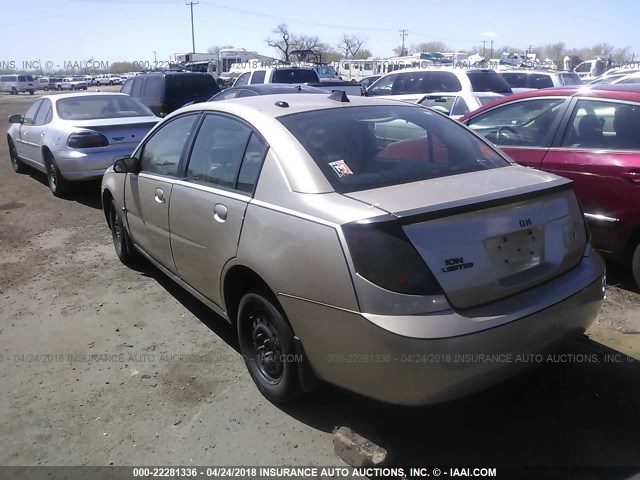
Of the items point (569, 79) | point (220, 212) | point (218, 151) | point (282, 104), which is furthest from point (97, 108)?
point (569, 79)

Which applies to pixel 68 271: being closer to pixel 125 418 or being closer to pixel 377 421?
pixel 125 418

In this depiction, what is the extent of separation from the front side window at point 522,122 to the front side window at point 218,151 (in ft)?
9.70

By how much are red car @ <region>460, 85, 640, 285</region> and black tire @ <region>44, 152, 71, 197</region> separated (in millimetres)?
6283

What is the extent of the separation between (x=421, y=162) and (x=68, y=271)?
387 centimetres

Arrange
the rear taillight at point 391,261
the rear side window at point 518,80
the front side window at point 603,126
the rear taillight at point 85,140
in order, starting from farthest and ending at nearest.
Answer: the rear side window at point 518,80
the rear taillight at point 85,140
the front side window at point 603,126
the rear taillight at point 391,261

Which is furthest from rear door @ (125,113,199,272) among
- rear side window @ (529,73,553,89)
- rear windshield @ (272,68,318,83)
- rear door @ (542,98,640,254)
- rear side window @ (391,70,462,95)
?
rear side window @ (529,73,553,89)

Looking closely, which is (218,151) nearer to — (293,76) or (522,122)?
(522,122)

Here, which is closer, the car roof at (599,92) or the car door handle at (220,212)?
the car door handle at (220,212)

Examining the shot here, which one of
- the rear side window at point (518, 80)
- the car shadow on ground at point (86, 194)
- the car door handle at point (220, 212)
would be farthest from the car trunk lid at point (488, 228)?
the rear side window at point (518, 80)

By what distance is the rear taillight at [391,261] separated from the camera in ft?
7.35

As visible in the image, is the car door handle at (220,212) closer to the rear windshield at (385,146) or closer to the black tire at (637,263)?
the rear windshield at (385,146)

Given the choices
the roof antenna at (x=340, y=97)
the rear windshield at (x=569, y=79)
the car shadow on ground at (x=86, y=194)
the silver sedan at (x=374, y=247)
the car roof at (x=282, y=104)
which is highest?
the rear windshield at (x=569, y=79)

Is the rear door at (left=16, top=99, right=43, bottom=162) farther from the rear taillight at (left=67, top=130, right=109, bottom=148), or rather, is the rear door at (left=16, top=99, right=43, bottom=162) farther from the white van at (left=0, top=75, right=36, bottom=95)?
the white van at (left=0, top=75, right=36, bottom=95)

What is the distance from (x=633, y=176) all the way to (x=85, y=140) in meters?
6.80
